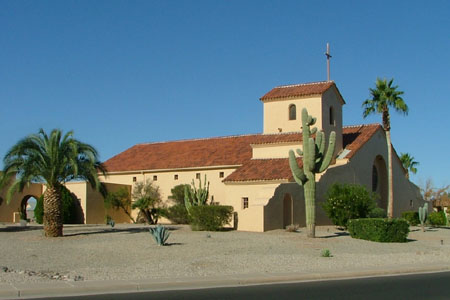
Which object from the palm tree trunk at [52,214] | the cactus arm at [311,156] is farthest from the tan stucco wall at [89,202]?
the cactus arm at [311,156]

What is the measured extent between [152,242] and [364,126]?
1007 inches

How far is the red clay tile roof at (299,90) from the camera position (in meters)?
40.6

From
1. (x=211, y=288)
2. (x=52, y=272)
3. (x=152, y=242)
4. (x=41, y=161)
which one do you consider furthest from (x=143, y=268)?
(x=41, y=161)

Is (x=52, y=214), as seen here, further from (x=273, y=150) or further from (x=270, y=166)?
(x=273, y=150)

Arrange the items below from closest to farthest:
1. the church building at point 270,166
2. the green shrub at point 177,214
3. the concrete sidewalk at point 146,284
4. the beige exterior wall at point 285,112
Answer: the concrete sidewalk at point 146,284
the church building at point 270,166
the beige exterior wall at point 285,112
the green shrub at point 177,214

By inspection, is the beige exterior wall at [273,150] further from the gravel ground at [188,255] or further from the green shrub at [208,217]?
the gravel ground at [188,255]

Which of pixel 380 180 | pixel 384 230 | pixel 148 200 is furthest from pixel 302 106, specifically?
pixel 384 230

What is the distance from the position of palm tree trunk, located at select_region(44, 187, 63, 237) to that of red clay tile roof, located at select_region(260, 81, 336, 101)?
1906 cm

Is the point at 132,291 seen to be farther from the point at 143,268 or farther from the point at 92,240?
the point at 92,240

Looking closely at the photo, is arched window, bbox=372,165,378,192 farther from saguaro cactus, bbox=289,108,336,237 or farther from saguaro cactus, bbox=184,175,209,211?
saguaro cactus, bbox=289,108,336,237

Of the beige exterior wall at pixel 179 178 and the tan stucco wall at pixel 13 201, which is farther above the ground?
the beige exterior wall at pixel 179 178

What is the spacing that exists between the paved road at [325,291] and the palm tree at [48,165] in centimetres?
1561

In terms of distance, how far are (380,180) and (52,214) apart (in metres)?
28.5

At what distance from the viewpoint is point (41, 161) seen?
28109 mm
